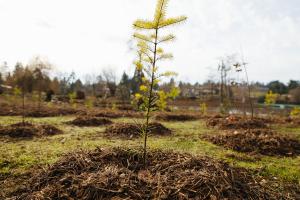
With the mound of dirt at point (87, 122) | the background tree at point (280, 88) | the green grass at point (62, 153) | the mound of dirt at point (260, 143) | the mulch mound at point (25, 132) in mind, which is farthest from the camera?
the background tree at point (280, 88)

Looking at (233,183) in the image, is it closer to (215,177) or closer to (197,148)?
(215,177)

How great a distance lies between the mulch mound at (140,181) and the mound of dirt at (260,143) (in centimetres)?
247

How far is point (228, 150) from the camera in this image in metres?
5.60

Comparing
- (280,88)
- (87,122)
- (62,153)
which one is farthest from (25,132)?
(280,88)

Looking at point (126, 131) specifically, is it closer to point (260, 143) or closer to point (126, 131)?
point (126, 131)

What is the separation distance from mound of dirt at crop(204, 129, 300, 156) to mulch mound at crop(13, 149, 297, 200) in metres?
2.47

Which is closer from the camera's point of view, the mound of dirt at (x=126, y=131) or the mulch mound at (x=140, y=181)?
the mulch mound at (x=140, y=181)

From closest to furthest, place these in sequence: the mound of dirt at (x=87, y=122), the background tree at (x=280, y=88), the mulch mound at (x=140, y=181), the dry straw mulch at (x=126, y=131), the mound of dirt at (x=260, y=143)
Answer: the mulch mound at (x=140, y=181) → the mound of dirt at (x=260, y=143) → the dry straw mulch at (x=126, y=131) → the mound of dirt at (x=87, y=122) → the background tree at (x=280, y=88)

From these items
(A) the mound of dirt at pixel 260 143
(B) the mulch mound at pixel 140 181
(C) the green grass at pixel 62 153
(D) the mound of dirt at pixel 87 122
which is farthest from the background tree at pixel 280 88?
(B) the mulch mound at pixel 140 181

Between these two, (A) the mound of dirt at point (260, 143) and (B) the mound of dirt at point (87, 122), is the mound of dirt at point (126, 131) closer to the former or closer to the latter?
(A) the mound of dirt at point (260, 143)

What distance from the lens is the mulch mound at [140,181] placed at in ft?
8.23

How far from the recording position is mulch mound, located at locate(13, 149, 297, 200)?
98.7 inches

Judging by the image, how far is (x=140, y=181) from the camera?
2787 millimetres

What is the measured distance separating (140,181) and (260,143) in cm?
436
